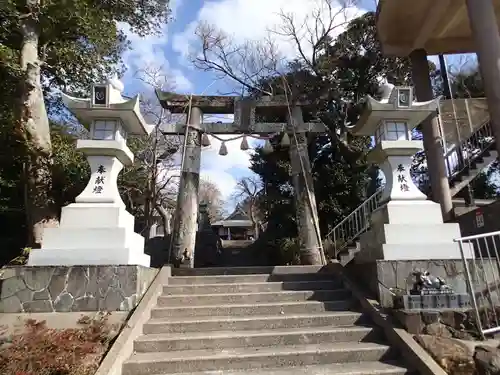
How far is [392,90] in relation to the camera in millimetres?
5441

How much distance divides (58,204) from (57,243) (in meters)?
3.75

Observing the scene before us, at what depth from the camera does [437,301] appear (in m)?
4.06

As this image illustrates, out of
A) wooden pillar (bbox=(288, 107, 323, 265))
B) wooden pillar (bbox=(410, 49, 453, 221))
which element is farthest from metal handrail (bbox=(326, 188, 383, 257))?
wooden pillar (bbox=(410, 49, 453, 221))

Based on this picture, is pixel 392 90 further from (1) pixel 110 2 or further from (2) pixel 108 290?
(1) pixel 110 2

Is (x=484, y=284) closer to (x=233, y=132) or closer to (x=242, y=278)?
(x=242, y=278)

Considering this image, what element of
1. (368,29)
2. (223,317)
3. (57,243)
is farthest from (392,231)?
(368,29)

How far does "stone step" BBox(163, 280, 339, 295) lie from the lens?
530 centimetres

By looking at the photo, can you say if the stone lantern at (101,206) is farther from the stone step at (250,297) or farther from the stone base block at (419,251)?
the stone base block at (419,251)

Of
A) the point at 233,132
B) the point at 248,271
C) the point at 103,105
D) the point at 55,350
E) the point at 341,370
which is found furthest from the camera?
the point at 233,132

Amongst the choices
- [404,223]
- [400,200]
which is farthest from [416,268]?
[400,200]

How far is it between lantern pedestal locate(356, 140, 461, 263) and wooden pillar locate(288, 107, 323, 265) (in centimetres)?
323

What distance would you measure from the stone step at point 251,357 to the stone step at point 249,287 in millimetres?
1346

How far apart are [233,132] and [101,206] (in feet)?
16.8

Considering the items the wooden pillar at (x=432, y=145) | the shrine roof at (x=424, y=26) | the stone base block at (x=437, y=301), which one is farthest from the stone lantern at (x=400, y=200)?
the shrine roof at (x=424, y=26)
